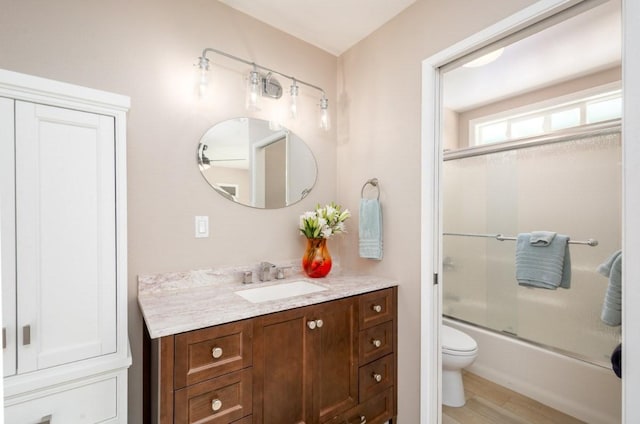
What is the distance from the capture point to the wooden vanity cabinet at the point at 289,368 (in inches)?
46.6

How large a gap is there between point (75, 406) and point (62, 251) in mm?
567

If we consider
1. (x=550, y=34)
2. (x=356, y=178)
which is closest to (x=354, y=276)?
(x=356, y=178)

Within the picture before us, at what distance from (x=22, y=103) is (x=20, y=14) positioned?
591mm

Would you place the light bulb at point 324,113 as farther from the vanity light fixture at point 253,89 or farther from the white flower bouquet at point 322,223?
the white flower bouquet at point 322,223

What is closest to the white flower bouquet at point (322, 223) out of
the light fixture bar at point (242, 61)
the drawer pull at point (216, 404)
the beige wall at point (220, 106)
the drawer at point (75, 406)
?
the beige wall at point (220, 106)

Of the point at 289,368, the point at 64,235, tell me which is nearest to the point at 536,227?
the point at 289,368

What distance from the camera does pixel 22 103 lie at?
1084 mm

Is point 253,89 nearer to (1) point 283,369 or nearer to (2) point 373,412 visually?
(1) point 283,369

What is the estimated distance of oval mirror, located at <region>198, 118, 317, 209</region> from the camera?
1.81 m

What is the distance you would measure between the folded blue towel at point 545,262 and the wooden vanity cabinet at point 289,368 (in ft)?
3.05

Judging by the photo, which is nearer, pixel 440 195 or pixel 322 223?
pixel 440 195

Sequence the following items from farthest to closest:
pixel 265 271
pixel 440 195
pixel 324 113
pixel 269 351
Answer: pixel 324 113 → pixel 265 271 → pixel 440 195 → pixel 269 351

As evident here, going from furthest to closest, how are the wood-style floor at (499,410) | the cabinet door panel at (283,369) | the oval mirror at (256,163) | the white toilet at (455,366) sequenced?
the white toilet at (455,366), the wood-style floor at (499,410), the oval mirror at (256,163), the cabinet door panel at (283,369)

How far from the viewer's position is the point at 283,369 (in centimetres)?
141
